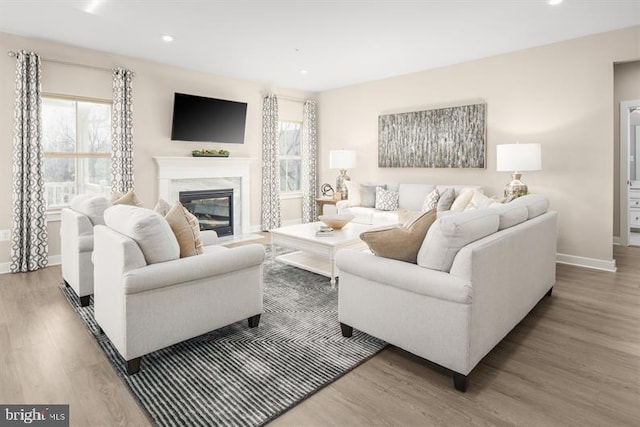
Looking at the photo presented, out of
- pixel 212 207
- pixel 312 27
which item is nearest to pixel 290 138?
pixel 212 207

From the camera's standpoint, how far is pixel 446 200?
4.94 meters

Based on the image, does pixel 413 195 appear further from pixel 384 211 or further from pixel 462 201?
pixel 462 201

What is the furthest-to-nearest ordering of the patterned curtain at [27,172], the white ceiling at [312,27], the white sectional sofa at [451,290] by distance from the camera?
the patterned curtain at [27,172], the white ceiling at [312,27], the white sectional sofa at [451,290]

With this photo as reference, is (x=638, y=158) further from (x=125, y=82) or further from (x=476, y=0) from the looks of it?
(x=125, y=82)

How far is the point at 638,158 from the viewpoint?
20.5ft

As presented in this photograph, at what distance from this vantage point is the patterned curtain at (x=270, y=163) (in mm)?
6633

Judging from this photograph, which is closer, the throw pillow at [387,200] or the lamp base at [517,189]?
the lamp base at [517,189]

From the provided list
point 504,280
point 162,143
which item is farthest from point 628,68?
point 162,143

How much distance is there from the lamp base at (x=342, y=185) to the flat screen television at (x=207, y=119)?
6.16 ft

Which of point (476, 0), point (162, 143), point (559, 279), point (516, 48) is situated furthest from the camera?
point (162, 143)

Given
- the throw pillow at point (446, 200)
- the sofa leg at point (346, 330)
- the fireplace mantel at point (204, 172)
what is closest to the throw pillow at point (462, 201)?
the throw pillow at point (446, 200)

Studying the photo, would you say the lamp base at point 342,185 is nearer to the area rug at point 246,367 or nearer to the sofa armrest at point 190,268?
the area rug at point 246,367

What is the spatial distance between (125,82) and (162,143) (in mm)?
916

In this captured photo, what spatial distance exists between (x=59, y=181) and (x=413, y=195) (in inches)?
186
